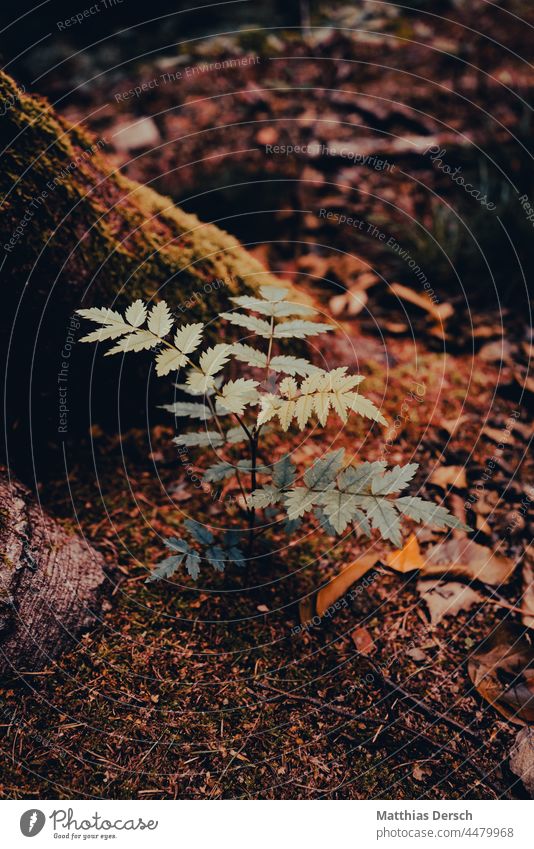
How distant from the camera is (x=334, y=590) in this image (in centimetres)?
205

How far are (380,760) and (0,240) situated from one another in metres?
2.21

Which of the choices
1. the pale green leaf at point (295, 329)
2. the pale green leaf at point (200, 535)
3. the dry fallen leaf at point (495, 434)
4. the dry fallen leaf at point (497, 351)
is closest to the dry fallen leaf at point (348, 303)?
the dry fallen leaf at point (497, 351)

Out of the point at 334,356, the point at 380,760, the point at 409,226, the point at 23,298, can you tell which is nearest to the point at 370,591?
the point at 380,760

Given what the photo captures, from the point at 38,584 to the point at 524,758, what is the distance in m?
1.61

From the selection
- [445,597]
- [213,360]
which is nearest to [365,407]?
[213,360]

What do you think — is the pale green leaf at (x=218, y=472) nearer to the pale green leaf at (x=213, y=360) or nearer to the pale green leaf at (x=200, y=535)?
the pale green leaf at (x=200, y=535)

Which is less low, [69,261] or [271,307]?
[69,261]

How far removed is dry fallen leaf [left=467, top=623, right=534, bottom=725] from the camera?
5.79 feet

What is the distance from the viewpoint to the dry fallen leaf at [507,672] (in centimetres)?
176

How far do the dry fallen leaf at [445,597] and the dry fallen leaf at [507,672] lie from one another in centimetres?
14

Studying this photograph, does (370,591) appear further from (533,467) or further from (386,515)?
(533,467)

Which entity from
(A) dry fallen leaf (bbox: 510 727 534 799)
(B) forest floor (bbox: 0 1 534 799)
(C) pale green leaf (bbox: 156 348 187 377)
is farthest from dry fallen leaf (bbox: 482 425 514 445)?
(C) pale green leaf (bbox: 156 348 187 377)

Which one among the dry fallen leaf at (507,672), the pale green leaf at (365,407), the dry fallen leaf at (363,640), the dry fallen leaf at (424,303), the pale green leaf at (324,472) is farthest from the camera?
the dry fallen leaf at (424,303)

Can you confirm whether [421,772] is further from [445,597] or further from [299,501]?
[299,501]
